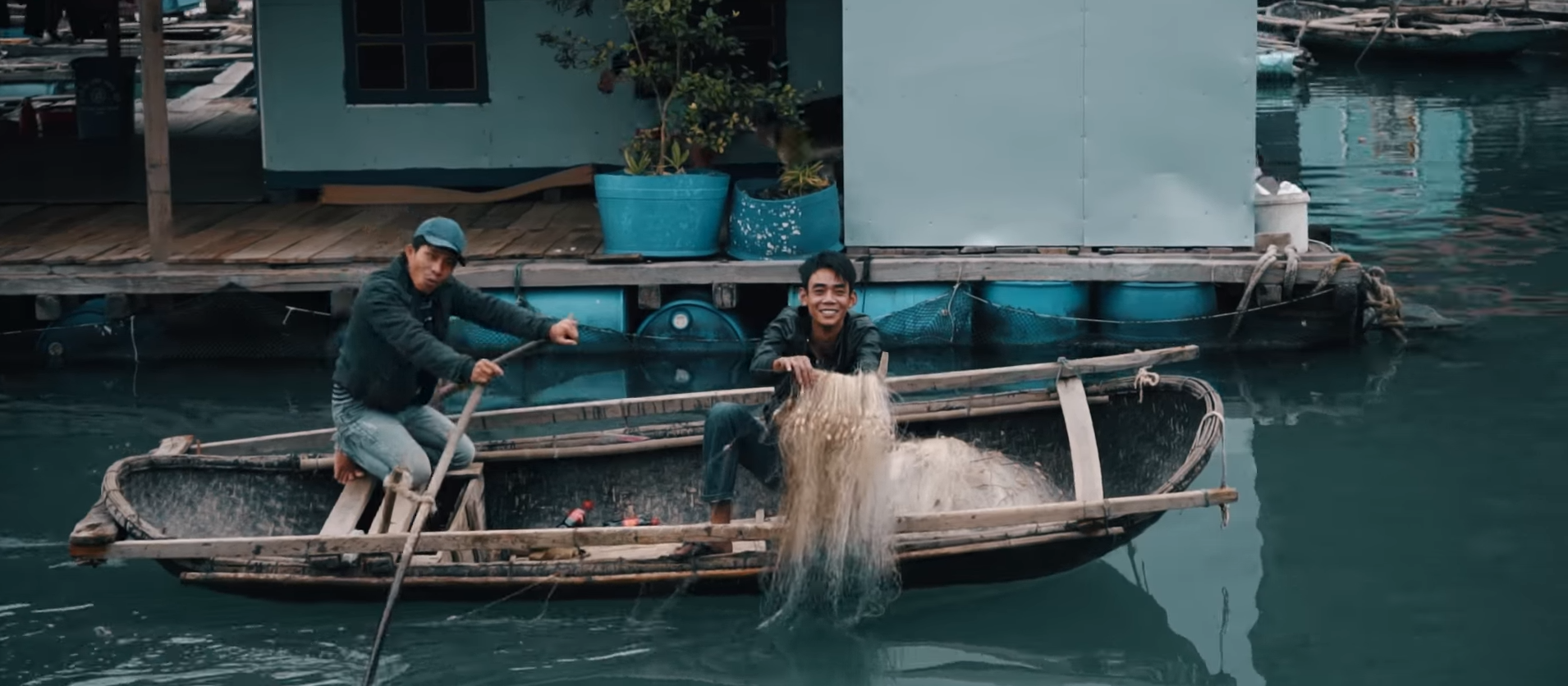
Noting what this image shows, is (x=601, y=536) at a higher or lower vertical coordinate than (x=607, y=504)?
higher

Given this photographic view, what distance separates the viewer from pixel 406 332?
728 centimetres

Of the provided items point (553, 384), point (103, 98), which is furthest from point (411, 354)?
point (103, 98)

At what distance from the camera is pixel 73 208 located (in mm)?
14297

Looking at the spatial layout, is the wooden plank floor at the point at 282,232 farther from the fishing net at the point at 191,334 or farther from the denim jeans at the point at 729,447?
the denim jeans at the point at 729,447

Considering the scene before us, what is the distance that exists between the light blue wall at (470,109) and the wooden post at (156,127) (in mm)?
2045

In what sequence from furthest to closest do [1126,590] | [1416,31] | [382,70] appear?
[1416,31] < [382,70] < [1126,590]

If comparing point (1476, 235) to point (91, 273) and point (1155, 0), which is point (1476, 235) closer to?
point (1155, 0)

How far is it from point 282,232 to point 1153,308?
21.6 feet

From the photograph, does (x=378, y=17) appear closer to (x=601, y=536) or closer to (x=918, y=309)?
(x=918, y=309)

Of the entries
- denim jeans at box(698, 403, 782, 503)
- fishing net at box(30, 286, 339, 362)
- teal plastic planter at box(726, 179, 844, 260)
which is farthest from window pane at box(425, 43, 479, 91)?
denim jeans at box(698, 403, 782, 503)

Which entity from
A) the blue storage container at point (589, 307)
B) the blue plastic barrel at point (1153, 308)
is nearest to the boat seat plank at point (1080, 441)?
the blue plastic barrel at point (1153, 308)

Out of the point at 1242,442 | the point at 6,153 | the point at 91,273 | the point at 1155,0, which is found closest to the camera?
the point at 1242,442

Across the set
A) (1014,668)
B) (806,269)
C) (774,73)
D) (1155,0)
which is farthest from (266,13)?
(1014,668)

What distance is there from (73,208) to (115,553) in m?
8.05
